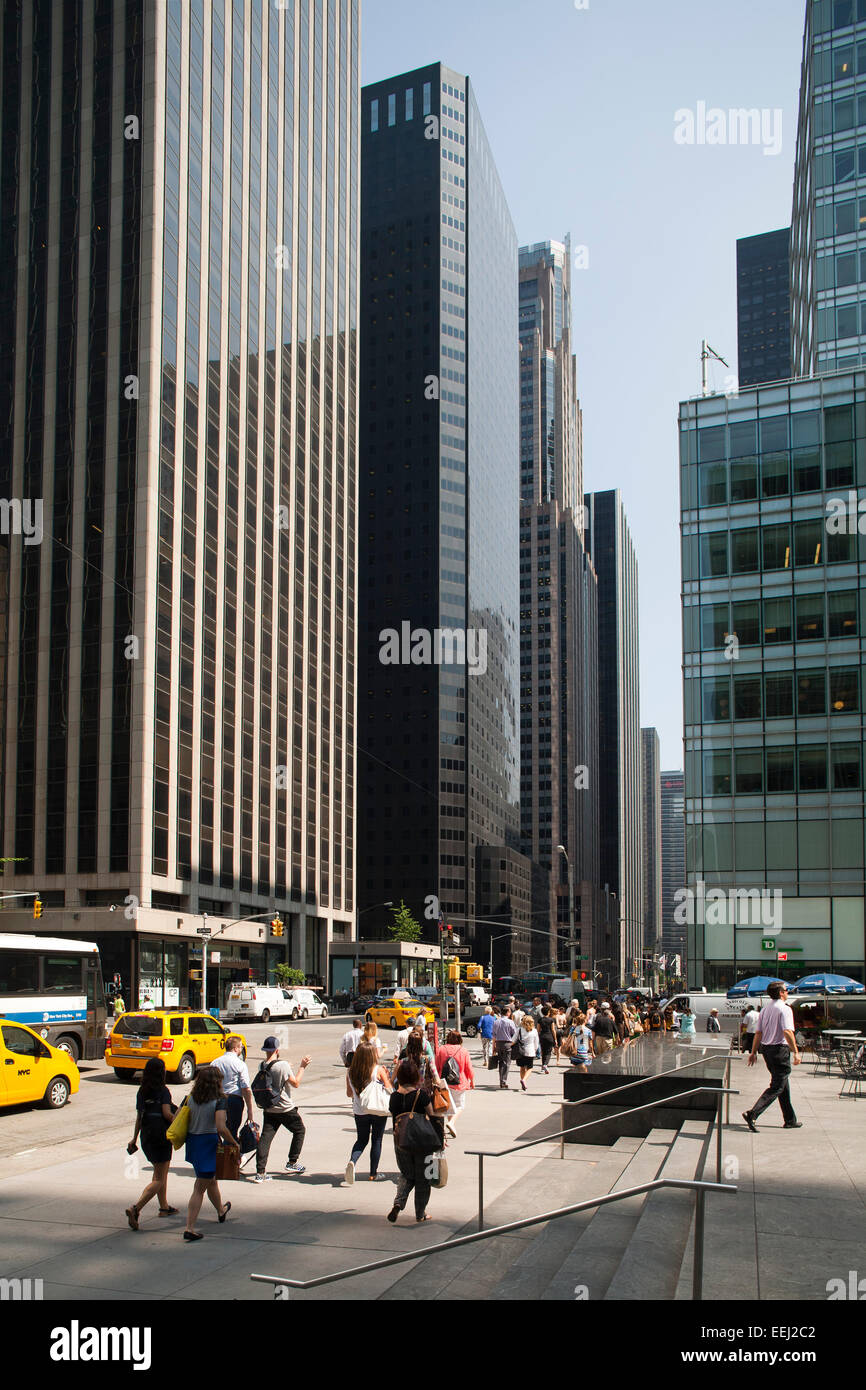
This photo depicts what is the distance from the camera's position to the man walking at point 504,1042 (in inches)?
1037

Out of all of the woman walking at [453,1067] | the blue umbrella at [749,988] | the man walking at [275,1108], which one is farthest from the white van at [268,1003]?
the man walking at [275,1108]

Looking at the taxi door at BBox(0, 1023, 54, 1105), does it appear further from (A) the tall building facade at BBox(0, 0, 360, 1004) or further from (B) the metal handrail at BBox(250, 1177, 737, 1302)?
(A) the tall building facade at BBox(0, 0, 360, 1004)

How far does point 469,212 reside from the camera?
16612cm

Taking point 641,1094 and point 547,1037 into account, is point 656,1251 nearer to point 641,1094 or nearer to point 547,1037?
point 641,1094

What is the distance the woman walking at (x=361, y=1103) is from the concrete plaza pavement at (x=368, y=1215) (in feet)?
1.37

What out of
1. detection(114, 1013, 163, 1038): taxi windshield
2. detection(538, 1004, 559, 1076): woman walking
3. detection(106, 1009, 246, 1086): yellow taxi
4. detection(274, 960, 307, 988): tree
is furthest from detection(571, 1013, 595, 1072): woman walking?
detection(274, 960, 307, 988): tree

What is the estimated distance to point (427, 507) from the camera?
517ft

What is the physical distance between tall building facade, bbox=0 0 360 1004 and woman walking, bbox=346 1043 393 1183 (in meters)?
45.9

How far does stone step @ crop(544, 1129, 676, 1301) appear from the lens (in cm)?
816

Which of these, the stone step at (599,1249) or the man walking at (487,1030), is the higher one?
the stone step at (599,1249)

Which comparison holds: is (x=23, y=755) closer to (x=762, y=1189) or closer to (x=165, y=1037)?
(x=165, y=1037)

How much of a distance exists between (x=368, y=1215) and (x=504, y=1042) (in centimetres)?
1451

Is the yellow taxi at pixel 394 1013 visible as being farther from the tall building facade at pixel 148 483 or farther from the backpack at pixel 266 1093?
the backpack at pixel 266 1093

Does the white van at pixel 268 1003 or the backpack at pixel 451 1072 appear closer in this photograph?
the backpack at pixel 451 1072
